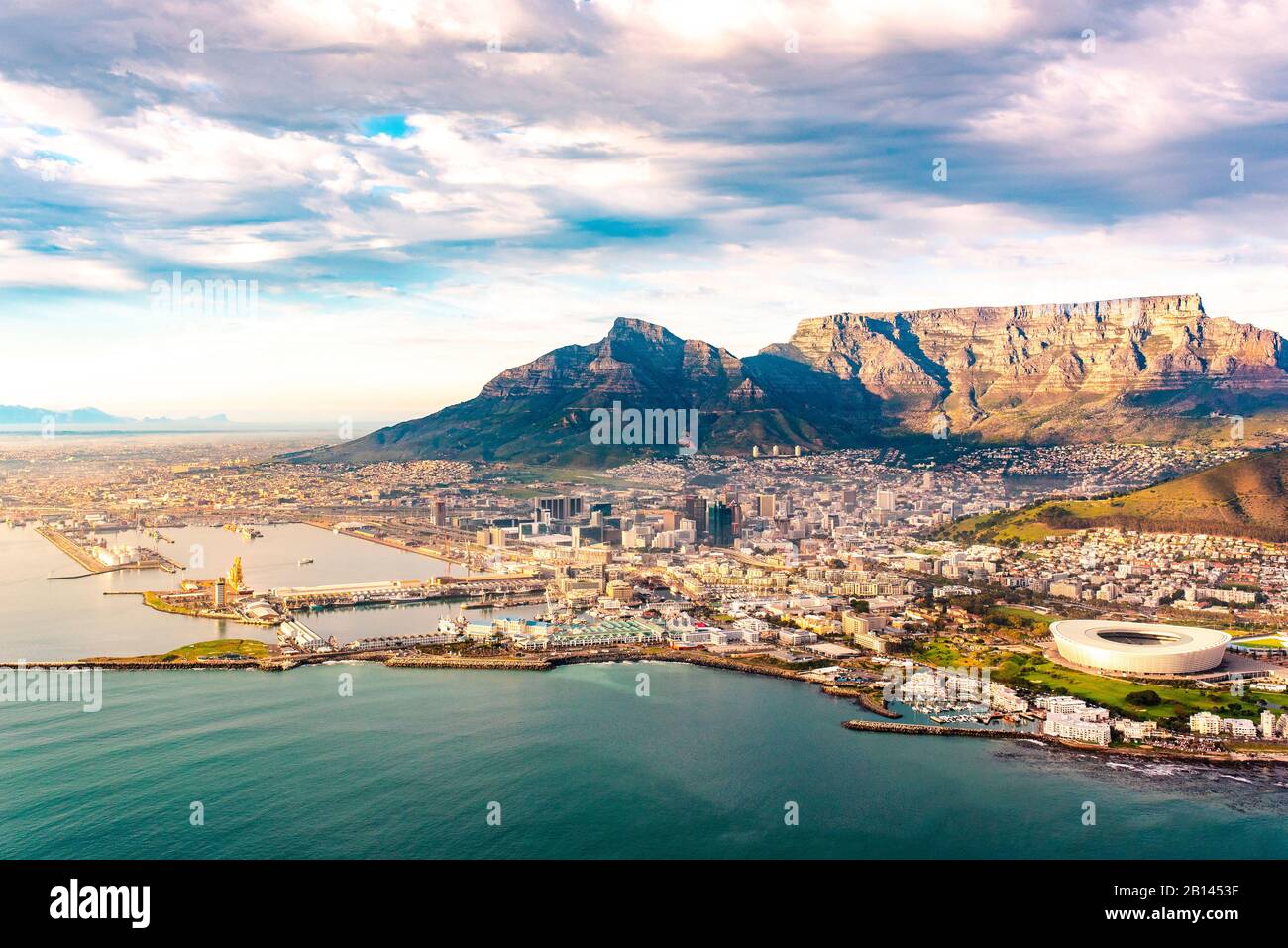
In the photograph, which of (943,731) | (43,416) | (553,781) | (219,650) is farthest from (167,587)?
(43,416)

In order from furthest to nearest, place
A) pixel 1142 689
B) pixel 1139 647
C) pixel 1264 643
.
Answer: pixel 1264 643 → pixel 1139 647 → pixel 1142 689

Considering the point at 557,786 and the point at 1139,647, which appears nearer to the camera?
the point at 557,786

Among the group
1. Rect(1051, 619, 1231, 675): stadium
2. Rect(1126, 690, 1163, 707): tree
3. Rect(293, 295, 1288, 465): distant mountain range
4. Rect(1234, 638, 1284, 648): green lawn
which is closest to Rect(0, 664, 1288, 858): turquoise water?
Rect(1126, 690, 1163, 707): tree

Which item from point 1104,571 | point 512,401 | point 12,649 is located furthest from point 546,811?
point 512,401

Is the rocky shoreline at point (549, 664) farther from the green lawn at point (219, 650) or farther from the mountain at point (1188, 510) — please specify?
the mountain at point (1188, 510)

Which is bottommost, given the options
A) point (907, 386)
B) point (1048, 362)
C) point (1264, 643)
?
point (1264, 643)

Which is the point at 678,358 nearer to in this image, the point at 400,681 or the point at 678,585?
the point at 678,585

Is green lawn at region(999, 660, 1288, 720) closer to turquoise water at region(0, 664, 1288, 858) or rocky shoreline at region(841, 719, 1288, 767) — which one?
rocky shoreline at region(841, 719, 1288, 767)

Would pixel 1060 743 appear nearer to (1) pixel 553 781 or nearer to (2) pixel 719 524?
(1) pixel 553 781
